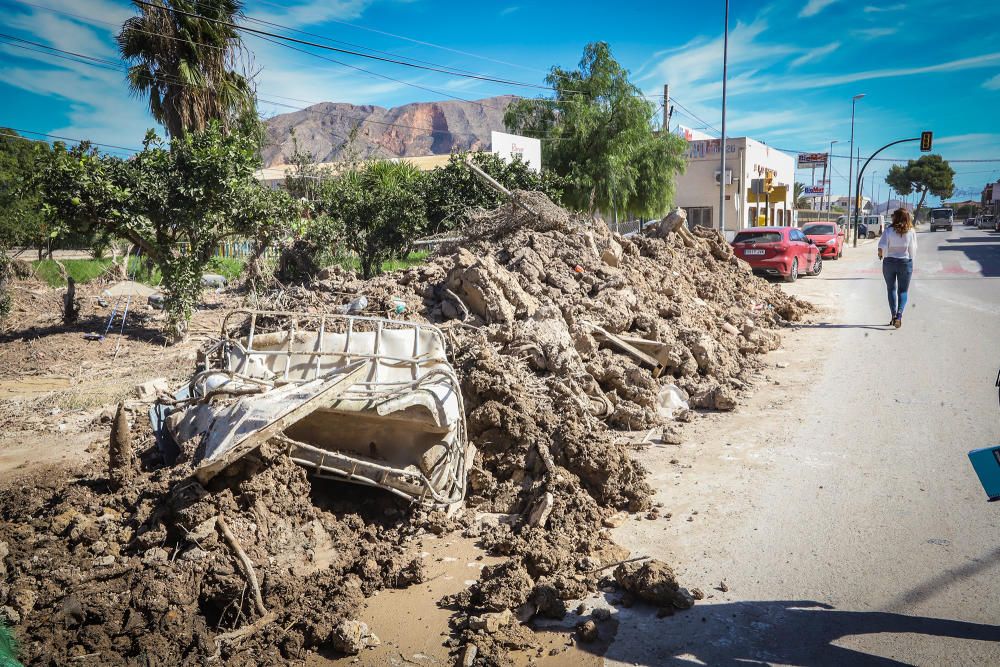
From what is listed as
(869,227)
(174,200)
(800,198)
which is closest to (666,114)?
(174,200)

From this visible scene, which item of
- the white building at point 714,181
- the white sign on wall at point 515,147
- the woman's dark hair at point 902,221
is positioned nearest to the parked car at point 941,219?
the white building at point 714,181

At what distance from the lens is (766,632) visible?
3.17m

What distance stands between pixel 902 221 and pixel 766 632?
9361 mm

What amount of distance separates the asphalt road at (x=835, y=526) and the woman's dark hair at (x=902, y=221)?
8.71 feet

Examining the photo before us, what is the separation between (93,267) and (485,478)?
22968 mm

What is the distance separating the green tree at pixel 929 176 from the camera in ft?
294

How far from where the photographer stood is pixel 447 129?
19012 cm

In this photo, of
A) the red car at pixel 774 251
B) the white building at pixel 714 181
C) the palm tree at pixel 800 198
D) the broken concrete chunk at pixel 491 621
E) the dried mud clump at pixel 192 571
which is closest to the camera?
the dried mud clump at pixel 192 571

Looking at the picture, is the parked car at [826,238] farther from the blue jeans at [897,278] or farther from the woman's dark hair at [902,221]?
the woman's dark hair at [902,221]

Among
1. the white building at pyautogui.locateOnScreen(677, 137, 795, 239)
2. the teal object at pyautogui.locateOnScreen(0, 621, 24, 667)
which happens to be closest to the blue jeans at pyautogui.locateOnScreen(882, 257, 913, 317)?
the teal object at pyautogui.locateOnScreen(0, 621, 24, 667)

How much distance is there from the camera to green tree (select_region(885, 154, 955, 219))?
89500 mm

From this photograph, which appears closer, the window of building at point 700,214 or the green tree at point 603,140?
the green tree at point 603,140

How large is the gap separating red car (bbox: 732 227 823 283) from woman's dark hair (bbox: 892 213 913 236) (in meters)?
7.71

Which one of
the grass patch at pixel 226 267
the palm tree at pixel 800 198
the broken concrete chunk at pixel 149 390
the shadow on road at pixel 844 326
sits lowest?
the broken concrete chunk at pixel 149 390
